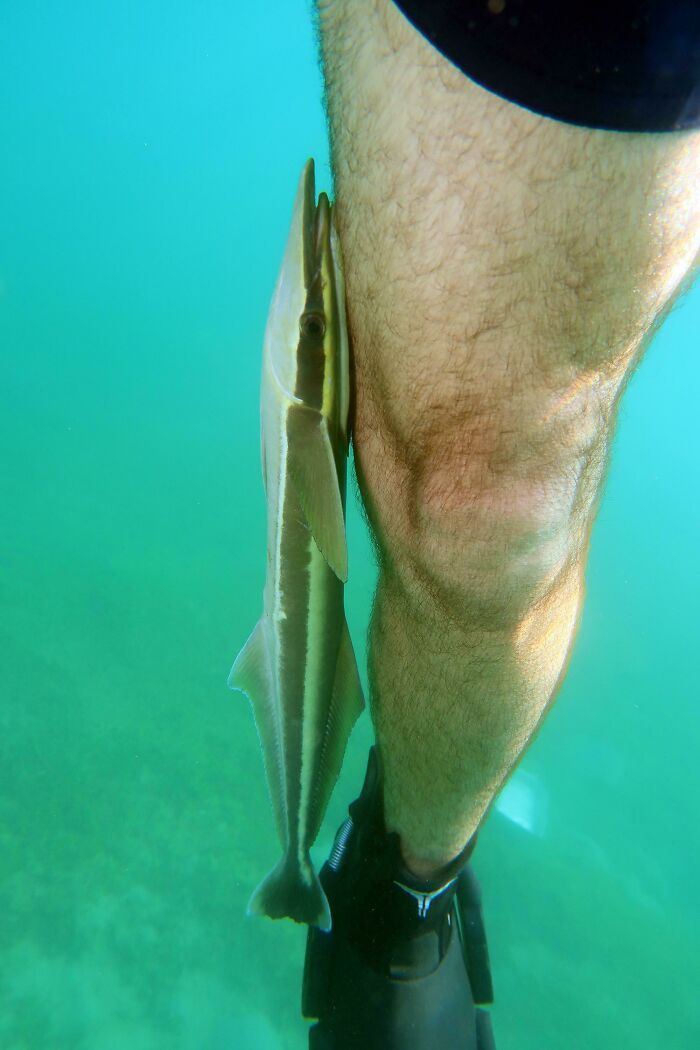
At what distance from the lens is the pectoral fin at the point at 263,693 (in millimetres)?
1515

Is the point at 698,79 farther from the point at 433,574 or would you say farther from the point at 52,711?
the point at 52,711

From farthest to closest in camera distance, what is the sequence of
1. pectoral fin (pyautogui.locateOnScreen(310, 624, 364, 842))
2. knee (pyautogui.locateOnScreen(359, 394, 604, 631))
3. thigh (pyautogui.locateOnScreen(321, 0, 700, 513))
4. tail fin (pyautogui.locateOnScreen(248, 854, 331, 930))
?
tail fin (pyautogui.locateOnScreen(248, 854, 331, 930)) < pectoral fin (pyautogui.locateOnScreen(310, 624, 364, 842)) < knee (pyautogui.locateOnScreen(359, 394, 604, 631)) < thigh (pyautogui.locateOnScreen(321, 0, 700, 513))

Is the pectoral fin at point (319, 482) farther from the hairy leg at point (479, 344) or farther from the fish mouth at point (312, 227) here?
the fish mouth at point (312, 227)

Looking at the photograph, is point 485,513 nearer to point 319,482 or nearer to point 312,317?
point 319,482

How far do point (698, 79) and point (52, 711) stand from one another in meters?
5.49

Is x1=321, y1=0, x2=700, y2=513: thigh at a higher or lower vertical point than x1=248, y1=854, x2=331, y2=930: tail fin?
higher

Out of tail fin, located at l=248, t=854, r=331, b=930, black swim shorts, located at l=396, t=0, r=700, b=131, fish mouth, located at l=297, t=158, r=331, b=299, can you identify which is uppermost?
fish mouth, located at l=297, t=158, r=331, b=299

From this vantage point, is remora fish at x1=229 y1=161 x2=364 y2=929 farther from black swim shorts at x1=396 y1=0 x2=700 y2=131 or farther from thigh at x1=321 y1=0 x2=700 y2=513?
black swim shorts at x1=396 y1=0 x2=700 y2=131

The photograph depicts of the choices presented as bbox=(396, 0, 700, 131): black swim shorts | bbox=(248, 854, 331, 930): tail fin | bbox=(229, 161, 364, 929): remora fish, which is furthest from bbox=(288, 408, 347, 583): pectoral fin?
bbox=(248, 854, 331, 930): tail fin

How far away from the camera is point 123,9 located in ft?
84.0

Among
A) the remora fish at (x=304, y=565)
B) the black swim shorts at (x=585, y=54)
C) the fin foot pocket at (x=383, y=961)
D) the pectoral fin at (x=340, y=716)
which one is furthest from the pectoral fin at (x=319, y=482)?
the fin foot pocket at (x=383, y=961)

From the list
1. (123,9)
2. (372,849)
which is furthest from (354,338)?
(123,9)

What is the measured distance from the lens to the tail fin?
167cm

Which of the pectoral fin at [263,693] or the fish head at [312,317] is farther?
the pectoral fin at [263,693]
